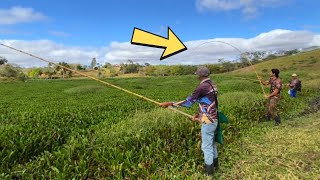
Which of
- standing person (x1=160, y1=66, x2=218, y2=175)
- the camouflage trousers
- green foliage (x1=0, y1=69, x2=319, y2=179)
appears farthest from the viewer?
the camouflage trousers

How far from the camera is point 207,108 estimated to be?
6.48 meters

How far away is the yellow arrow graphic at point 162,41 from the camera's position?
7605mm

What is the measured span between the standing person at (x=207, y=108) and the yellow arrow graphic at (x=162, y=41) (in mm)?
1629

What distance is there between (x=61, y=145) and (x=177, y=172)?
10.3 feet

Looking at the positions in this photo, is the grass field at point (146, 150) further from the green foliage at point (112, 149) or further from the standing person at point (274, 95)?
the standing person at point (274, 95)

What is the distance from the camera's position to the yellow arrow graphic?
7605mm

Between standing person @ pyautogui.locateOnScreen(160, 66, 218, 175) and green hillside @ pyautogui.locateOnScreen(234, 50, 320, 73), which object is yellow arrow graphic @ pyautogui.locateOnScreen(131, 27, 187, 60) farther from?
green hillside @ pyautogui.locateOnScreen(234, 50, 320, 73)

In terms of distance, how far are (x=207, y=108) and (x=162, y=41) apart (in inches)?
92.7

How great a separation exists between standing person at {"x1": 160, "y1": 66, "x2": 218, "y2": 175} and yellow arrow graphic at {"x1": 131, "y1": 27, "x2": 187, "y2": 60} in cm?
163

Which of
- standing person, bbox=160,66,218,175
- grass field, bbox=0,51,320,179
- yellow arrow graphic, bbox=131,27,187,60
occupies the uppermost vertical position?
yellow arrow graphic, bbox=131,27,187,60

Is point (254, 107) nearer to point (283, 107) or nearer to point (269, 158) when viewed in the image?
point (283, 107)

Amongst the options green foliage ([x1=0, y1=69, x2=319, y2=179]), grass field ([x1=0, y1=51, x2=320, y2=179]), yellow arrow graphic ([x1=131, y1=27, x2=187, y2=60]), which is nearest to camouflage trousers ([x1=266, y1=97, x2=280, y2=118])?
grass field ([x1=0, y1=51, x2=320, y2=179])

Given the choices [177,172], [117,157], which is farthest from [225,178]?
[117,157]

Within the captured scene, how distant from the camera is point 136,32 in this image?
7691mm
